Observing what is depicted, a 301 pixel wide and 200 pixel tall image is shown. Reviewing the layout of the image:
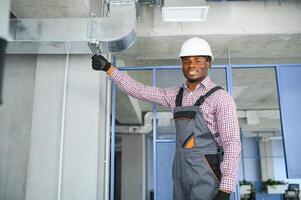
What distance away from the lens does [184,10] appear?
237 cm

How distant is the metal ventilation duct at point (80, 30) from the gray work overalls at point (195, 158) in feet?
2.40

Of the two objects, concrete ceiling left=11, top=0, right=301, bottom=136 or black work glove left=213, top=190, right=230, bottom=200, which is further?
concrete ceiling left=11, top=0, right=301, bottom=136

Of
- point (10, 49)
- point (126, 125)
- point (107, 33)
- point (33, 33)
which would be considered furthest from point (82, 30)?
point (126, 125)

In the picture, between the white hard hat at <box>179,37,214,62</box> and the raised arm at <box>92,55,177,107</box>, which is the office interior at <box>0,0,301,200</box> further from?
the white hard hat at <box>179,37,214,62</box>

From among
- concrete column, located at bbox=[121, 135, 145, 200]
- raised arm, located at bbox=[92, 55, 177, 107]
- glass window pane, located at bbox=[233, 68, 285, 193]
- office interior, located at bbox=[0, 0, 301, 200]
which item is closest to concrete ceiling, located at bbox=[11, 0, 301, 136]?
office interior, located at bbox=[0, 0, 301, 200]

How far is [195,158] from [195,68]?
61cm

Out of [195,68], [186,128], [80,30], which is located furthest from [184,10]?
[186,128]

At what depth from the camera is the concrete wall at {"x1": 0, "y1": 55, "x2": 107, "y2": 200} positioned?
253 centimetres

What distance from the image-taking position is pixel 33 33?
2.33 meters

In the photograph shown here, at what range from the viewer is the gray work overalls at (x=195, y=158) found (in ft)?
6.11

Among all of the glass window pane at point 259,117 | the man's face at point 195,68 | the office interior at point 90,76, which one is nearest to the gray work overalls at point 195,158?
the man's face at point 195,68

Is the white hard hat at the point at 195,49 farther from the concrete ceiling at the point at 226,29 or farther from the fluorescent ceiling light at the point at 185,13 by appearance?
Answer: the concrete ceiling at the point at 226,29

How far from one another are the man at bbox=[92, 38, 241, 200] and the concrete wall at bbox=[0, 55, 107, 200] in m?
0.84

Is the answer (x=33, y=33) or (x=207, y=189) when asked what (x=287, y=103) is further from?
(x=33, y=33)
